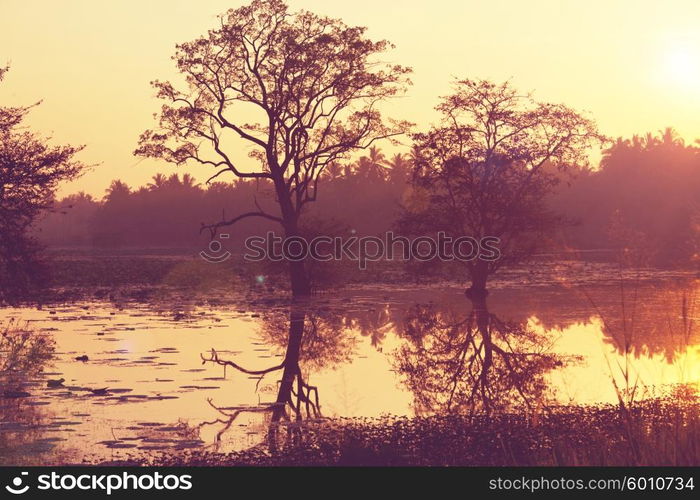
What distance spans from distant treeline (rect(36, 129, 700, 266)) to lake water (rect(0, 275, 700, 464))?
40.1 m

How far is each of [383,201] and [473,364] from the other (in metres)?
86.0

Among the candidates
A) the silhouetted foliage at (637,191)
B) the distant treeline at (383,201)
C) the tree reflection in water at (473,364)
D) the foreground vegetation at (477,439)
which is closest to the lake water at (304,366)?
the tree reflection in water at (473,364)

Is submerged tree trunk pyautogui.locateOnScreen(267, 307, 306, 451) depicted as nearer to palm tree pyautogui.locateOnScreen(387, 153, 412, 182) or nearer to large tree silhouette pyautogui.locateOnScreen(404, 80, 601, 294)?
large tree silhouette pyautogui.locateOnScreen(404, 80, 601, 294)

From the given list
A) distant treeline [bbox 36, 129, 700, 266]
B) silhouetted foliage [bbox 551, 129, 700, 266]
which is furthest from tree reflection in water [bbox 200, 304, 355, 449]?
silhouetted foliage [bbox 551, 129, 700, 266]

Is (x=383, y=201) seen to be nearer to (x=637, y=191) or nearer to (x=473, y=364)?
(x=637, y=191)

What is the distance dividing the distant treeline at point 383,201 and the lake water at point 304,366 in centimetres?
4006

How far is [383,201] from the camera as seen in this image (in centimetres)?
10469

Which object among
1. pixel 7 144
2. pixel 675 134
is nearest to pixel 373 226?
pixel 675 134

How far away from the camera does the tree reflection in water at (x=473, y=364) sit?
14.9 meters

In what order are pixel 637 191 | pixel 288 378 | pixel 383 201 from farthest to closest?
1. pixel 383 201
2. pixel 637 191
3. pixel 288 378

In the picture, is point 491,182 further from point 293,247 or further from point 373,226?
point 373,226

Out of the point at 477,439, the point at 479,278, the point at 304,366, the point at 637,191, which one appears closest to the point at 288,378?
the point at 304,366

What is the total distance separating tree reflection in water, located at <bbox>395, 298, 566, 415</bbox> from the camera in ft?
48.9

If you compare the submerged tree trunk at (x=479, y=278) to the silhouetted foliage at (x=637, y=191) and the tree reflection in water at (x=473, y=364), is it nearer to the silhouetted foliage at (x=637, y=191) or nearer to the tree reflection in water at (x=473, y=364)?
the tree reflection in water at (x=473, y=364)
